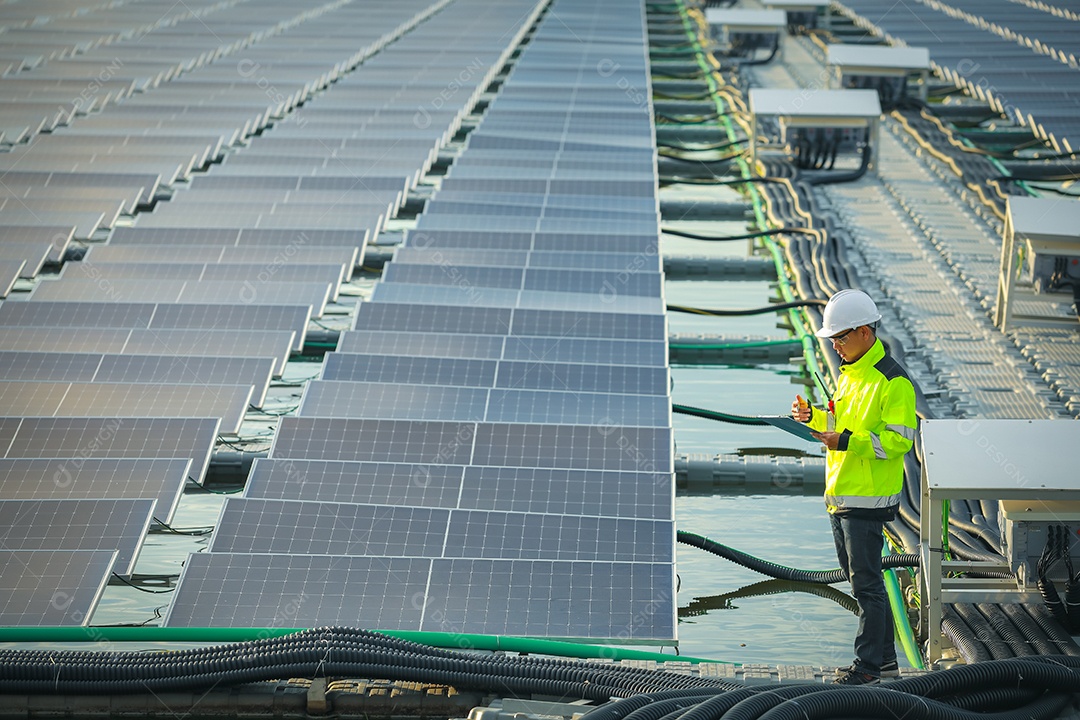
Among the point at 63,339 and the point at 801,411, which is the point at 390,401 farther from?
the point at 801,411

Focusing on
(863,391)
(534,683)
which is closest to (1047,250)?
(863,391)

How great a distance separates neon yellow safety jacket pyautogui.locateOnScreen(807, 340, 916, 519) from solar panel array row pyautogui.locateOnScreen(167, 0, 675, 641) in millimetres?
1477

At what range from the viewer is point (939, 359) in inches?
643

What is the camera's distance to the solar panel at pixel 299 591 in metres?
8.88

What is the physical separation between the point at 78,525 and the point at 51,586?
887 millimetres

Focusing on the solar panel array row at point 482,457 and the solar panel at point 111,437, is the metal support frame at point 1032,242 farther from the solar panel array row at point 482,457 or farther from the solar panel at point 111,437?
the solar panel at point 111,437

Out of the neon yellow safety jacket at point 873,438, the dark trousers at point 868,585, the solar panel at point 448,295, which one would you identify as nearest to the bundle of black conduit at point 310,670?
the dark trousers at point 868,585

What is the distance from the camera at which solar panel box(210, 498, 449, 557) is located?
9586mm

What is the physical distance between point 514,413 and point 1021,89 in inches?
885

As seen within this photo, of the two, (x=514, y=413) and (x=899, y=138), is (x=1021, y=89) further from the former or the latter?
(x=514, y=413)

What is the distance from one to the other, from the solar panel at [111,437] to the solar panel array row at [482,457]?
722 mm

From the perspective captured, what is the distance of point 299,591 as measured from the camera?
9086 mm

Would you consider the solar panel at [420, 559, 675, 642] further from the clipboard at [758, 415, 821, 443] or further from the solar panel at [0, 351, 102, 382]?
the solar panel at [0, 351, 102, 382]

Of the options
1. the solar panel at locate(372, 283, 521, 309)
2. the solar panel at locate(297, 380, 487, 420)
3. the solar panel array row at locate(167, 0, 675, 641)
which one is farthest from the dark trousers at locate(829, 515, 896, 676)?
the solar panel at locate(372, 283, 521, 309)
